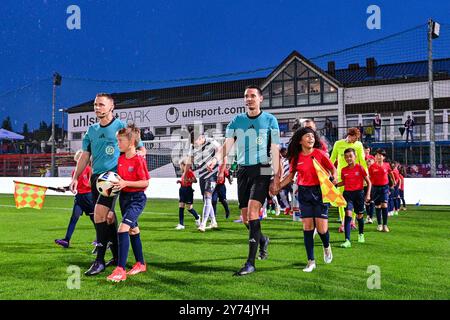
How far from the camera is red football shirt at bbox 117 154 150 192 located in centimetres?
564

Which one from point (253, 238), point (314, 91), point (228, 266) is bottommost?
point (228, 266)

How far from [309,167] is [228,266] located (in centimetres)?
172

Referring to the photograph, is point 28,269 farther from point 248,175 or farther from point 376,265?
point 376,265

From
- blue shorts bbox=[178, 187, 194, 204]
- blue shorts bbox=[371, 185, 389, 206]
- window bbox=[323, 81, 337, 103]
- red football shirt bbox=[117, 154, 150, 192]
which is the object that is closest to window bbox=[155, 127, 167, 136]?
window bbox=[323, 81, 337, 103]

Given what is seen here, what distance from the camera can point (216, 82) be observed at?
47.2 m

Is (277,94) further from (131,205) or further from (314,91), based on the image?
(131,205)

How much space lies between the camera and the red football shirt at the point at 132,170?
222 inches

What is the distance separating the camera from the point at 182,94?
48156 mm

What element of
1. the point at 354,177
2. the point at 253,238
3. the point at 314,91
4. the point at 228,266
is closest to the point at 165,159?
the point at 314,91

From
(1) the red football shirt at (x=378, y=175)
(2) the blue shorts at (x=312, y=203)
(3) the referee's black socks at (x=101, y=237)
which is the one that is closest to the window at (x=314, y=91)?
(1) the red football shirt at (x=378, y=175)

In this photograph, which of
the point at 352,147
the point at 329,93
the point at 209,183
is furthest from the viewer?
the point at 329,93

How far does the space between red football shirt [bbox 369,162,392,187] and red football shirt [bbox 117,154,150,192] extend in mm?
7622

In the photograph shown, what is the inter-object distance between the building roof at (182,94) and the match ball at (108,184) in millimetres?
35355
